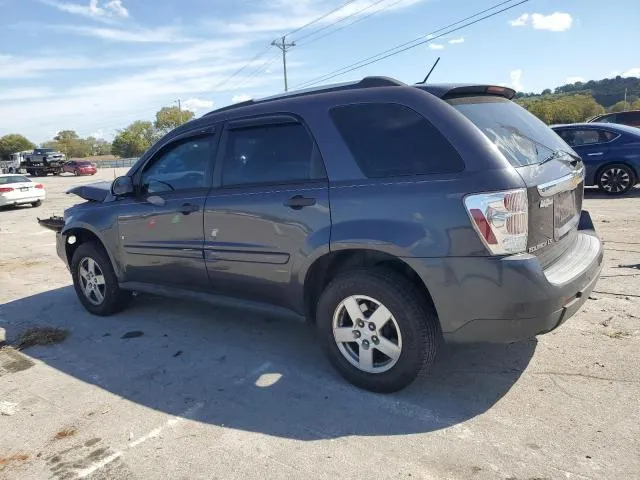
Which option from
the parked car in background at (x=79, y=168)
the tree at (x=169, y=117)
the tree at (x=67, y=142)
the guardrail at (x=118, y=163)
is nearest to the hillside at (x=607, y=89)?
the guardrail at (x=118, y=163)

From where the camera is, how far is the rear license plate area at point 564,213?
3.21 metres

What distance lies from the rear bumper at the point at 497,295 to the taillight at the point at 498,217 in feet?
0.27

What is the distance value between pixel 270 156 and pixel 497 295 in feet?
6.17

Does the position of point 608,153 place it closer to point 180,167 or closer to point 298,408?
point 180,167

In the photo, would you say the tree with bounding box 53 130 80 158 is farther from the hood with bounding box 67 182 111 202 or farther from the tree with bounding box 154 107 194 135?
the hood with bounding box 67 182 111 202

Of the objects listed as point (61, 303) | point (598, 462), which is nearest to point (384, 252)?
point (598, 462)

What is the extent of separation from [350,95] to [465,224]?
122cm

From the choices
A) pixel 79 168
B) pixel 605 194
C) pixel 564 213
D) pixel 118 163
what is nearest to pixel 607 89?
pixel 118 163

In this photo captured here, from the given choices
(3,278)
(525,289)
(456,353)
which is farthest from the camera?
(3,278)

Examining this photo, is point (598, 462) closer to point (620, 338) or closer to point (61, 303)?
point (620, 338)

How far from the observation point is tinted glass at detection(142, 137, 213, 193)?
4258mm

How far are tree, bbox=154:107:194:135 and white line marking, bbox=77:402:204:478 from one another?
93269 mm

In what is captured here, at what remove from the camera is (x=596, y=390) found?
3.23 metres

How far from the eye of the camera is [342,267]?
3.55m
